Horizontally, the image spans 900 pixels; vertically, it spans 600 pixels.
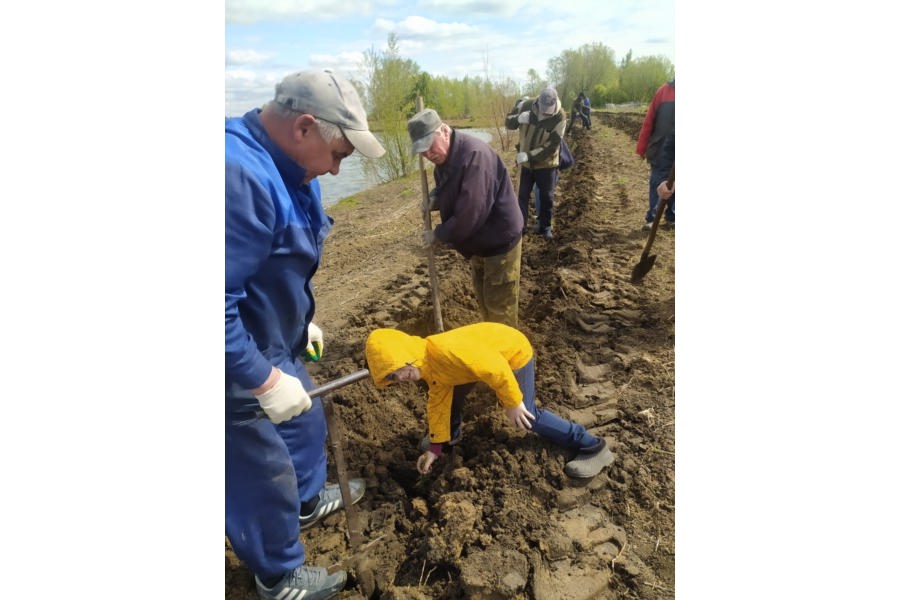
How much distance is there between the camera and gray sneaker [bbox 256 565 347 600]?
2000 mm

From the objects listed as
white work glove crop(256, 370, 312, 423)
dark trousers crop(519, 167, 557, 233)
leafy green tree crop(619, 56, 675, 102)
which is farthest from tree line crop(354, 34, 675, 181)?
dark trousers crop(519, 167, 557, 233)

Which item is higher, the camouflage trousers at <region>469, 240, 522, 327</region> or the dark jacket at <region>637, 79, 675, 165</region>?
the dark jacket at <region>637, 79, 675, 165</region>

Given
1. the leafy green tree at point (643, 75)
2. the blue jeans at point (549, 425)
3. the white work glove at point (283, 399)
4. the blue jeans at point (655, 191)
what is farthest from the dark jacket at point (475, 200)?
the blue jeans at point (655, 191)

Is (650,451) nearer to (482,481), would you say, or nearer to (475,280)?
(482,481)

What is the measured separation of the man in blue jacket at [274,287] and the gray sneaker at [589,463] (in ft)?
4.16

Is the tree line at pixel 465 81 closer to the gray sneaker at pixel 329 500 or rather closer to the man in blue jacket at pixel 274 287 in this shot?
the man in blue jacket at pixel 274 287

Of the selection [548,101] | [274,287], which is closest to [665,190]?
[548,101]

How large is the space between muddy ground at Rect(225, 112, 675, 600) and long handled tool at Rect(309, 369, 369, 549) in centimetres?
17

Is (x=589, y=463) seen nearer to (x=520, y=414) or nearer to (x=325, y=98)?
(x=520, y=414)

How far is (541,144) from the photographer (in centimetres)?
577

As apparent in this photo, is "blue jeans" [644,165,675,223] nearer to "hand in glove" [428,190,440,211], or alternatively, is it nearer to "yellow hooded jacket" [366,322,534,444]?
"hand in glove" [428,190,440,211]

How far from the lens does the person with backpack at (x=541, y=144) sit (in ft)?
18.6

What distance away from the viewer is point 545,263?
559cm

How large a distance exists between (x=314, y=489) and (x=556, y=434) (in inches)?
45.8
